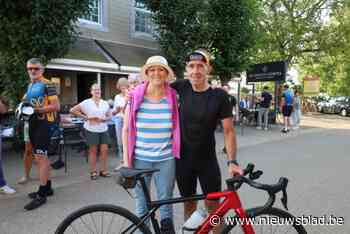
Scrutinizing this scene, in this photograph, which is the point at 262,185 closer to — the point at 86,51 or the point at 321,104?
the point at 86,51

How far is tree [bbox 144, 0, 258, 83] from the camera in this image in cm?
1316

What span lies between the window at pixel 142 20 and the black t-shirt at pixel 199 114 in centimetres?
1328

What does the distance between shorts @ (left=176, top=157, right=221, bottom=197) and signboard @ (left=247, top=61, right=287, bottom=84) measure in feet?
48.1

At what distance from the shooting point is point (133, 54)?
47.6 ft

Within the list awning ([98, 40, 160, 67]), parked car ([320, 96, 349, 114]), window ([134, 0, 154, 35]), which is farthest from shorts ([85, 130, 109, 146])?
parked car ([320, 96, 349, 114])

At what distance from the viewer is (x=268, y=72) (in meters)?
17.6

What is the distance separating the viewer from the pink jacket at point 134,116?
3027 mm

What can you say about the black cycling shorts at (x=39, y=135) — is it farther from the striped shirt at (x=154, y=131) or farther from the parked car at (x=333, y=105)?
the parked car at (x=333, y=105)

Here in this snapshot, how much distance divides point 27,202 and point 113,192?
4.21 ft

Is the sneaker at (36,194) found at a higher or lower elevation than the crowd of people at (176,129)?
lower

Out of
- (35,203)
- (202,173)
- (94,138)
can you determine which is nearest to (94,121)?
(94,138)

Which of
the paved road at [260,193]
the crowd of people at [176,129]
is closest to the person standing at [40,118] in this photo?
the paved road at [260,193]

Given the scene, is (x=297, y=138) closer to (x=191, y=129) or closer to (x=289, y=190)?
(x=289, y=190)

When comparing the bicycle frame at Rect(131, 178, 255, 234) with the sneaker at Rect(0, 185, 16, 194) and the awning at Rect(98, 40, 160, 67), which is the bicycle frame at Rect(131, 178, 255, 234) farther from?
the awning at Rect(98, 40, 160, 67)
